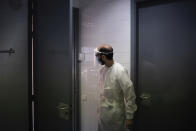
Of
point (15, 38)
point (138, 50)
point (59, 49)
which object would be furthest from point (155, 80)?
point (15, 38)

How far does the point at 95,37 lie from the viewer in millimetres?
3098

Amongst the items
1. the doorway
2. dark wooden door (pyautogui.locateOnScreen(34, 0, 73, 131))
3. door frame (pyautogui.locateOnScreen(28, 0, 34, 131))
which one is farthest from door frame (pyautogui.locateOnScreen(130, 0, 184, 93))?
door frame (pyautogui.locateOnScreen(28, 0, 34, 131))

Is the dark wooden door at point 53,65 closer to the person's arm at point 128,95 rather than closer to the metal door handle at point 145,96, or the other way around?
the person's arm at point 128,95

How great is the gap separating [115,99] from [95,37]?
1.07 metres

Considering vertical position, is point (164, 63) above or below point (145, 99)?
above

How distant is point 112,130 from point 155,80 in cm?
79

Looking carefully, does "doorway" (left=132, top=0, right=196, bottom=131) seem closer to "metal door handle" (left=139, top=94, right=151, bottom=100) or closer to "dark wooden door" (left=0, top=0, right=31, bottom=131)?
"metal door handle" (left=139, top=94, right=151, bottom=100)

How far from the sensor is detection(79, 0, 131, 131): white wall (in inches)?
108

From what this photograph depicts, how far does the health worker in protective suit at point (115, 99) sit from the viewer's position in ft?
7.75

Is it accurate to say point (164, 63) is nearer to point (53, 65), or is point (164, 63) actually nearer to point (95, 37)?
point (95, 37)

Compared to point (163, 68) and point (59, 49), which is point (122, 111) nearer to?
point (163, 68)

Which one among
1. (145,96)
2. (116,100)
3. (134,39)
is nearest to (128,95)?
(116,100)

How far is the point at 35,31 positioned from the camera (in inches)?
89.7

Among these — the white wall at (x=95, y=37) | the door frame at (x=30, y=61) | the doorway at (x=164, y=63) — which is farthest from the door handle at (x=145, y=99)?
the door frame at (x=30, y=61)
